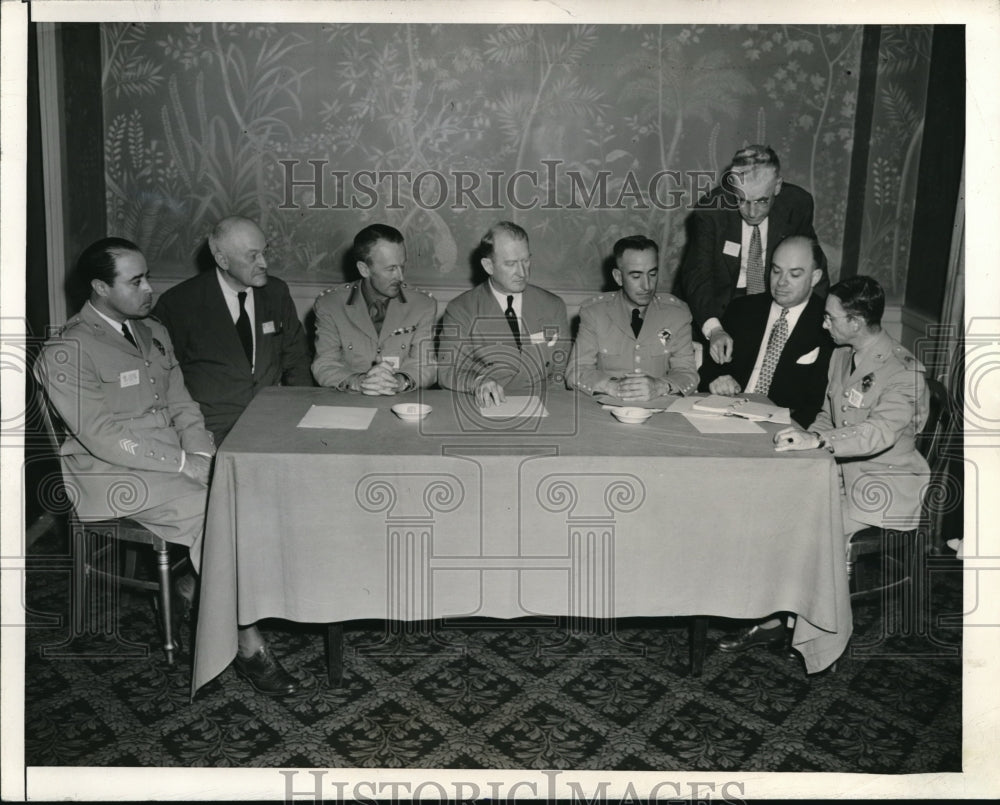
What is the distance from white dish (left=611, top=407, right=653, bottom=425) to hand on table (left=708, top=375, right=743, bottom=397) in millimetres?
611

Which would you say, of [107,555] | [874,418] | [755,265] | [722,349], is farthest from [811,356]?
[107,555]

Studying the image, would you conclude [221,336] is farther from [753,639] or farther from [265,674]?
[753,639]

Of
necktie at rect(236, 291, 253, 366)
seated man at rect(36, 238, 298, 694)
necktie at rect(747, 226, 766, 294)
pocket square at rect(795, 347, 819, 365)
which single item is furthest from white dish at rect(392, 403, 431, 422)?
necktie at rect(747, 226, 766, 294)

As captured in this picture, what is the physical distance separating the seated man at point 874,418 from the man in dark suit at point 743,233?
107cm

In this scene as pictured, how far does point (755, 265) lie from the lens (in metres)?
4.59

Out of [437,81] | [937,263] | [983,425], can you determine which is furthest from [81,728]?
[937,263]

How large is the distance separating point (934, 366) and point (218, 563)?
3.69m

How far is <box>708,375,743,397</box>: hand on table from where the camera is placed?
3752 mm

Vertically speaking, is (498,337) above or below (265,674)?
above

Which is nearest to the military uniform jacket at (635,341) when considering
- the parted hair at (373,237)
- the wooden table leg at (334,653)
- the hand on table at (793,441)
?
the parted hair at (373,237)

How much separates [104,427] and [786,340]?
2557mm

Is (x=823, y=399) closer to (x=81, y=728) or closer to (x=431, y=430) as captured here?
(x=431, y=430)

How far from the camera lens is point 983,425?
2.74 metres

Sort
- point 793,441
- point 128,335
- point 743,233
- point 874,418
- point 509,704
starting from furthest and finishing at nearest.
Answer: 1. point 743,233
2. point 128,335
3. point 874,418
4. point 509,704
5. point 793,441
